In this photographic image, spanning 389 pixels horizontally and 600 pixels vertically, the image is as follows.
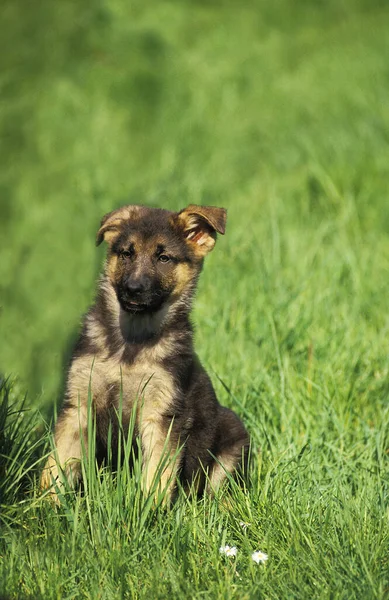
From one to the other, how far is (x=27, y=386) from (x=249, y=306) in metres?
1.89

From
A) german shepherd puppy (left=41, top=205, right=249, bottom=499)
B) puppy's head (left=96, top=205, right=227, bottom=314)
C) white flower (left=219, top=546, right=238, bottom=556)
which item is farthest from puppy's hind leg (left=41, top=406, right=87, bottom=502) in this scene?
white flower (left=219, top=546, right=238, bottom=556)

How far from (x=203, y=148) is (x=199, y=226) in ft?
20.8

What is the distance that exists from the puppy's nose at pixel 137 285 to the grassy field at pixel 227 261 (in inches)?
29.6

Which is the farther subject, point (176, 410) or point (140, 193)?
point (140, 193)

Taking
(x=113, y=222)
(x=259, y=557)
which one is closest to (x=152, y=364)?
(x=113, y=222)

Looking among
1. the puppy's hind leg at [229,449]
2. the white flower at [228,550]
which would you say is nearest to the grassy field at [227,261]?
Result: the white flower at [228,550]

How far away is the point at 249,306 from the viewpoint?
6.83 m

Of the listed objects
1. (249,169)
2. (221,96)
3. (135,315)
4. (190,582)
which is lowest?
(190,582)

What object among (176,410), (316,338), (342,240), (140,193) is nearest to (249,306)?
(316,338)

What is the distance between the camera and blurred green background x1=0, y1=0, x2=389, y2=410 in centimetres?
723

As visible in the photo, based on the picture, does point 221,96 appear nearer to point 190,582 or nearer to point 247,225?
point 247,225

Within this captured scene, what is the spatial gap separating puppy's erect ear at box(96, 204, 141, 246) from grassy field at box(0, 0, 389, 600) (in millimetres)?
776

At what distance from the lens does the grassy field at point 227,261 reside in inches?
154

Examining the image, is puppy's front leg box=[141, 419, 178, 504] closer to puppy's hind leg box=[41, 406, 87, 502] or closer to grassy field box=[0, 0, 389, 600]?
grassy field box=[0, 0, 389, 600]
